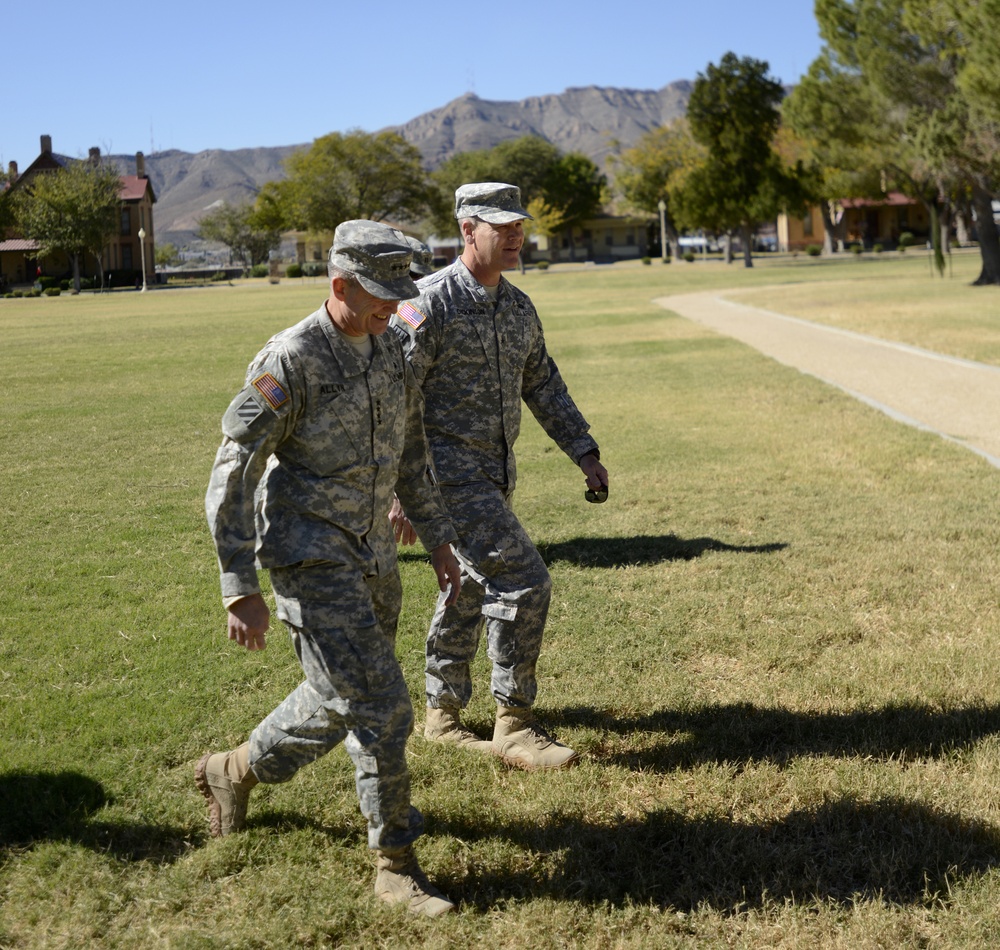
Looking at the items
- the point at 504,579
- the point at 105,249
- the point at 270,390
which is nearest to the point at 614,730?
the point at 504,579

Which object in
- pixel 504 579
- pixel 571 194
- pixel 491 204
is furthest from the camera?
pixel 571 194

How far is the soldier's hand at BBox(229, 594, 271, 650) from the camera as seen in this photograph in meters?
3.25

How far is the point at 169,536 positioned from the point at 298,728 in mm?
5247

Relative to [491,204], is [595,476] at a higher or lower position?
lower

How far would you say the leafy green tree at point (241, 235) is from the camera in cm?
11419

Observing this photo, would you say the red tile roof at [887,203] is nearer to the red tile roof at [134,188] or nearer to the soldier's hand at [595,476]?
the red tile roof at [134,188]

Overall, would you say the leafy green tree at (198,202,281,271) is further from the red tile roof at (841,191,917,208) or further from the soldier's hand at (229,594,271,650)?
the soldier's hand at (229,594,271,650)

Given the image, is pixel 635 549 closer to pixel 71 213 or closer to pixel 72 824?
pixel 72 824

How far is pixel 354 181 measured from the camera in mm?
93188

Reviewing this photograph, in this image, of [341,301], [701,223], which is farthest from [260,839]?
[701,223]

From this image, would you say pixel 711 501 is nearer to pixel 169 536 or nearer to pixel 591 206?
pixel 169 536

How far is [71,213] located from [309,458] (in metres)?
80.4

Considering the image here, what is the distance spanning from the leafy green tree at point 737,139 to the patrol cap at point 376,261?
193 feet

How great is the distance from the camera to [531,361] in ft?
15.6
